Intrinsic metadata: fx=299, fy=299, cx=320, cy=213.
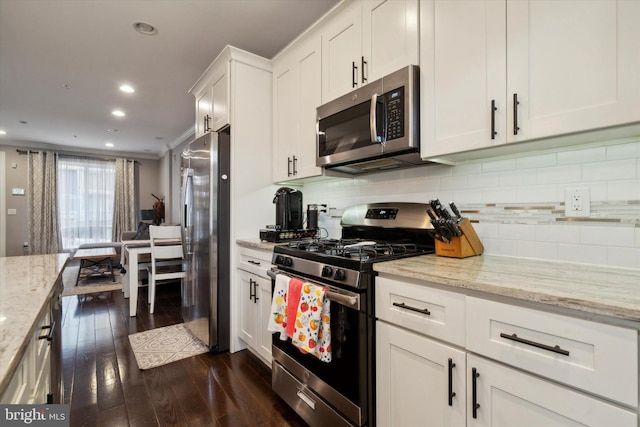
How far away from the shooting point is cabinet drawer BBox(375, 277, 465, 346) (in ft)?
3.41

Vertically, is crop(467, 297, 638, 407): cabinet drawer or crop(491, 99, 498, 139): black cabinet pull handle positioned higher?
crop(491, 99, 498, 139): black cabinet pull handle

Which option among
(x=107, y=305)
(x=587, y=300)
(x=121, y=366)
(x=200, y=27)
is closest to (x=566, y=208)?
(x=587, y=300)

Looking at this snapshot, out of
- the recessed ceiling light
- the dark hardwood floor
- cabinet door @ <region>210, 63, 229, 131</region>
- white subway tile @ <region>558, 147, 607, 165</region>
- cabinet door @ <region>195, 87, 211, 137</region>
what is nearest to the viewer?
white subway tile @ <region>558, 147, 607, 165</region>

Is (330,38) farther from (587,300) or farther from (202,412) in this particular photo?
(202,412)

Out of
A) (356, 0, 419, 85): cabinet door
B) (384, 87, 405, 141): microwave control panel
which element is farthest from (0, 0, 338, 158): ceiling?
(384, 87, 405, 141): microwave control panel

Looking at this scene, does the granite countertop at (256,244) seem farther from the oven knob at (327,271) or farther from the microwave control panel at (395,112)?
the microwave control panel at (395,112)

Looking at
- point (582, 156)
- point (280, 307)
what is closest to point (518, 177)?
point (582, 156)

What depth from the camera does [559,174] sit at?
1.33m

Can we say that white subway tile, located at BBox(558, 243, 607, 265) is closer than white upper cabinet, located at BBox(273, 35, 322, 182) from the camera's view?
Yes

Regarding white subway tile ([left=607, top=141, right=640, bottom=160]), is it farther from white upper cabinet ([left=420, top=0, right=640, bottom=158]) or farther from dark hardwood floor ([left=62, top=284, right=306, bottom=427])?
dark hardwood floor ([left=62, top=284, right=306, bottom=427])

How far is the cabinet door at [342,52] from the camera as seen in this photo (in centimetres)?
184

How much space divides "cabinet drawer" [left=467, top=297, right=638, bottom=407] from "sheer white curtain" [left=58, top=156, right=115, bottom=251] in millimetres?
8313

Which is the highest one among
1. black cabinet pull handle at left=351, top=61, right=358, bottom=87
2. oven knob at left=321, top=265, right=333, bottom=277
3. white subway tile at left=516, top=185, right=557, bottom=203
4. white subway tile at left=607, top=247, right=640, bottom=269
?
black cabinet pull handle at left=351, top=61, right=358, bottom=87

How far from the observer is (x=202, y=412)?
1737 millimetres
